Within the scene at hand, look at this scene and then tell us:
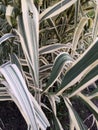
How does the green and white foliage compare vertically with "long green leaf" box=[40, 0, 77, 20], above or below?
below

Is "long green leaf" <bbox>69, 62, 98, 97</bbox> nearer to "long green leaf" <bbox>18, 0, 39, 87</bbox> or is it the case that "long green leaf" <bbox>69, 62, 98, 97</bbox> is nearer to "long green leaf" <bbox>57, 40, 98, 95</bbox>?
"long green leaf" <bbox>57, 40, 98, 95</bbox>

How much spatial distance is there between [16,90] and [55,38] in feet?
2.29

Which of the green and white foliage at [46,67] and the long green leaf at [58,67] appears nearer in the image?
the green and white foliage at [46,67]

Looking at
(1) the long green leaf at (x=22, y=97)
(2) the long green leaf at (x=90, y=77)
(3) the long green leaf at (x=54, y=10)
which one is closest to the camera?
(1) the long green leaf at (x=22, y=97)

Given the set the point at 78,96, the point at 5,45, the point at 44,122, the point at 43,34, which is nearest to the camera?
the point at 44,122

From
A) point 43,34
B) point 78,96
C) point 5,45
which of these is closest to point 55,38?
point 43,34

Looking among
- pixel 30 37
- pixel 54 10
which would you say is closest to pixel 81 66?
pixel 30 37

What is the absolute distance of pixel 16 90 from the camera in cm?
78

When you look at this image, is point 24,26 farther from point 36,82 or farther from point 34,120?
point 34,120

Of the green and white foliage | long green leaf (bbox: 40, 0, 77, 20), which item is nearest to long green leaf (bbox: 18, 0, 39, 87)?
the green and white foliage

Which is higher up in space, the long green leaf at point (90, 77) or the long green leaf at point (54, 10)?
the long green leaf at point (54, 10)

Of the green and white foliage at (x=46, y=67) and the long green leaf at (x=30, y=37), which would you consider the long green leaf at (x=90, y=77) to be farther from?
the long green leaf at (x=30, y=37)

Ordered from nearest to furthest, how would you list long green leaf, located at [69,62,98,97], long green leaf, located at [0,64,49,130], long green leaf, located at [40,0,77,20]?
long green leaf, located at [0,64,49,130]
long green leaf, located at [69,62,98,97]
long green leaf, located at [40,0,77,20]

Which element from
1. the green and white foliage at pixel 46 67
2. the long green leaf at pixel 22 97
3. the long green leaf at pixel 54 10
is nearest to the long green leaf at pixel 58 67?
the green and white foliage at pixel 46 67
